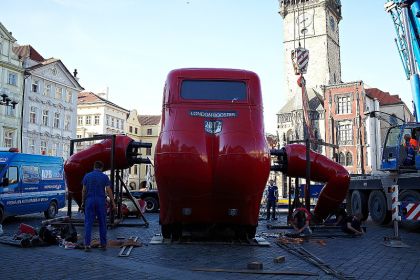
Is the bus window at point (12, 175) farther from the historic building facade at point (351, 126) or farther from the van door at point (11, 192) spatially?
the historic building facade at point (351, 126)

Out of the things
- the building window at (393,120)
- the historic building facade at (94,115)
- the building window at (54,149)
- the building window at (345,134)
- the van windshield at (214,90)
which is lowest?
the van windshield at (214,90)

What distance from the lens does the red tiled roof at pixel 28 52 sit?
4796 centimetres

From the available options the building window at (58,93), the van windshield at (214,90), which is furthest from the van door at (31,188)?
the building window at (58,93)

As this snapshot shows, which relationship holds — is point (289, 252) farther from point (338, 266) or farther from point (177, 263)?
point (177, 263)

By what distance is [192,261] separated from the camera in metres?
7.99

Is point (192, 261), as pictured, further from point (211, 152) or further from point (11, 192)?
point (11, 192)

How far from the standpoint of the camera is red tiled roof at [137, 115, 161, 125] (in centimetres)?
7988

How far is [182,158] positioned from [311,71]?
Answer: 2820 inches

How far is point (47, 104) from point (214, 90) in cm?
4155

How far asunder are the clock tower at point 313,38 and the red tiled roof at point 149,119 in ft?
79.0

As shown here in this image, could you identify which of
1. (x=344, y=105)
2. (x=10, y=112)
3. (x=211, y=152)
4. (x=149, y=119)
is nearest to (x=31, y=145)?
(x=10, y=112)

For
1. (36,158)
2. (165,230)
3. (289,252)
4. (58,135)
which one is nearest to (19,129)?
(58,135)

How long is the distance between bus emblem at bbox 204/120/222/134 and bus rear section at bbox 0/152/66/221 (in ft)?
30.8

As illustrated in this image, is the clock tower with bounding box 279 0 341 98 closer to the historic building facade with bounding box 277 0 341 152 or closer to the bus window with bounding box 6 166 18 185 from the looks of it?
the historic building facade with bounding box 277 0 341 152
